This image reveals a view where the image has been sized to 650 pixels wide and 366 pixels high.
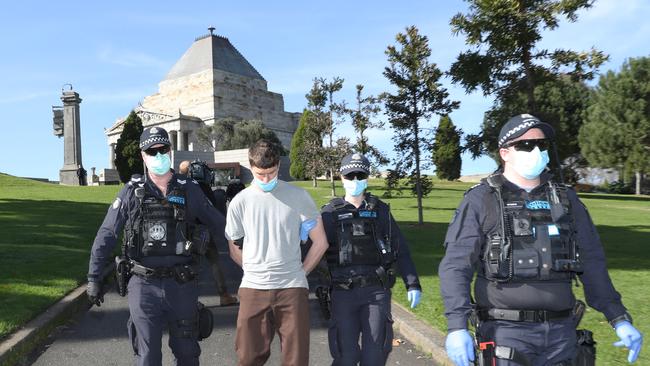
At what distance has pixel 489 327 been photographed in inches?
112

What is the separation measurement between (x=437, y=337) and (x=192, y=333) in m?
2.78

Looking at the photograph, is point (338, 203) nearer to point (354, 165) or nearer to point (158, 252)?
point (354, 165)

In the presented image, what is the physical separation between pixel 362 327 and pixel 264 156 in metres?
1.57

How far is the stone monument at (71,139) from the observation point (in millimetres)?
44531

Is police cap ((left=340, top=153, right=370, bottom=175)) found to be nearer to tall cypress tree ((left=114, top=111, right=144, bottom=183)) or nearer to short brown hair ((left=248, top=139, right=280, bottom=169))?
short brown hair ((left=248, top=139, right=280, bottom=169))

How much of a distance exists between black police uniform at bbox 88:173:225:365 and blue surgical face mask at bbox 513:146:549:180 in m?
2.31

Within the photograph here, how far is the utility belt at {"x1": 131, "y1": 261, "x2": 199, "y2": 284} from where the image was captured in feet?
12.4

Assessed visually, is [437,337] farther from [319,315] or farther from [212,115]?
[212,115]

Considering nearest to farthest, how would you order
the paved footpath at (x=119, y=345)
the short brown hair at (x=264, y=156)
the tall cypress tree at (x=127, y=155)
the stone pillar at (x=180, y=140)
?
1. the short brown hair at (x=264, y=156)
2. the paved footpath at (x=119, y=345)
3. the tall cypress tree at (x=127, y=155)
4. the stone pillar at (x=180, y=140)

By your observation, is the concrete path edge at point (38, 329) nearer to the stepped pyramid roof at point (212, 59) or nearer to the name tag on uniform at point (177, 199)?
the name tag on uniform at point (177, 199)

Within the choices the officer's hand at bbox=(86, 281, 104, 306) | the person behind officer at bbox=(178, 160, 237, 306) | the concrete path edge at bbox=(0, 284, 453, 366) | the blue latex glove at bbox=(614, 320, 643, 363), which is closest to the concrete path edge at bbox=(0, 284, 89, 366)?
the concrete path edge at bbox=(0, 284, 453, 366)

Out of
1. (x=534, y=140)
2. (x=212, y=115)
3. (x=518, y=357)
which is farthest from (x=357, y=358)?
(x=212, y=115)

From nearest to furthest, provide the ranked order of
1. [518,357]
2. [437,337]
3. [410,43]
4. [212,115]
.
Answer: [518,357] < [437,337] < [410,43] < [212,115]

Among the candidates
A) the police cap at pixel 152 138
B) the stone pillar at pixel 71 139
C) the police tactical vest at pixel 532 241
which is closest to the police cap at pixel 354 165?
the police cap at pixel 152 138
